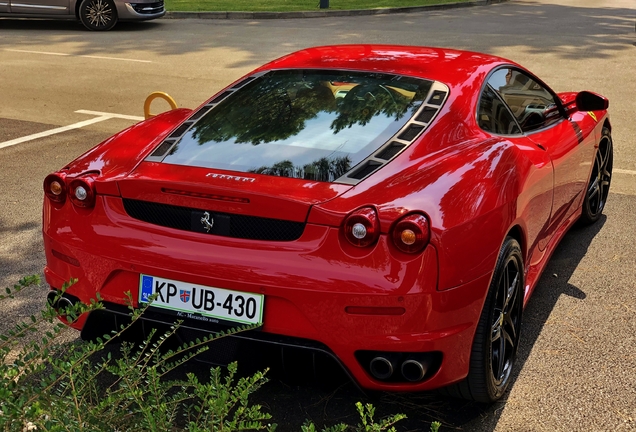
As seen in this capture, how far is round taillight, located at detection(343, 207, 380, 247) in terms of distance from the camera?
3.14 m

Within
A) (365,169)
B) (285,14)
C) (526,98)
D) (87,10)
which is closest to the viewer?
(365,169)

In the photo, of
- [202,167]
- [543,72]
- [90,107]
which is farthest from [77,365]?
[543,72]

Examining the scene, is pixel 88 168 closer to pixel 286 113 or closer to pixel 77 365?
pixel 286 113

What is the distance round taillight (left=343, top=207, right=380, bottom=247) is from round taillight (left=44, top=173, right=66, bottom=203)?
50.9 inches

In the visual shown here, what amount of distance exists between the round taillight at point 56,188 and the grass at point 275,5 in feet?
55.0

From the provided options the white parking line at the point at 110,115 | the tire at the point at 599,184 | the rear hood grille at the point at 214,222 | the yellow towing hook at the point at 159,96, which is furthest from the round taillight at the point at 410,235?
the white parking line at the point at 110,115

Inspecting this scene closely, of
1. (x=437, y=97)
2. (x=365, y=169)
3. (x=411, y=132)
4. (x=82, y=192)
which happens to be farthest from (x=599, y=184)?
(x=82, y=192)

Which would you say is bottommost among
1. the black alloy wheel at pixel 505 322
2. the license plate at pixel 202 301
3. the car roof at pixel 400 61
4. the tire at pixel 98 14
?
the tire at pixel 98 14

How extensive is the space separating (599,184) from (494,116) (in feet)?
6.98

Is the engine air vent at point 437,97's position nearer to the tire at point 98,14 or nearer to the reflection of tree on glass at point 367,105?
the reflection of tree on glass at point 367,105

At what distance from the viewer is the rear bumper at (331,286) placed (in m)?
3.15

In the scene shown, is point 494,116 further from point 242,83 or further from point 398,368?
point 398,368

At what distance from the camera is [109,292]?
11.5 feet

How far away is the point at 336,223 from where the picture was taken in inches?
126
